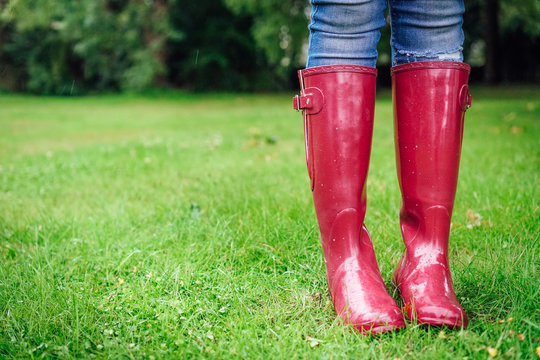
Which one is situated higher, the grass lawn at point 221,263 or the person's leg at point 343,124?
the person's leg at point 343,124

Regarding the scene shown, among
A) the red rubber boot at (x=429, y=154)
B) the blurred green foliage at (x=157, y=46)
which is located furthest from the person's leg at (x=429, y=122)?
the blurred green foliage at (x=157, y=46)

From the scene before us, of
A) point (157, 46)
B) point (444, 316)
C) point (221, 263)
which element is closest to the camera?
point (444, 316)

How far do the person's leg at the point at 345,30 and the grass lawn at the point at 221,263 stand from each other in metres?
0.62

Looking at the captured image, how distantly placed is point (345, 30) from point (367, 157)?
0.33 metres

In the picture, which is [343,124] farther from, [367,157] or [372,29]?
[372,29]

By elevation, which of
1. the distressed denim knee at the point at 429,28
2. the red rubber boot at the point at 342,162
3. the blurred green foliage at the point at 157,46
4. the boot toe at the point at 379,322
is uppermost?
the blurred green foliage at the point at 157,46

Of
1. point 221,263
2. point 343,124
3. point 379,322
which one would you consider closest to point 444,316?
point 379,322

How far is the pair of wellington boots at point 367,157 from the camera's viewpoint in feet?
3.77

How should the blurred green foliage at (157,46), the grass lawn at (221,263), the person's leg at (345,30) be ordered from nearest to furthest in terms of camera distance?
the grass lawn at (221,263) < the person's leg at (345,30) < the blurred green foliage at (157,46)

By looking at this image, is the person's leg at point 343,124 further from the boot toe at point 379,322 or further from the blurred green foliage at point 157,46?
the blurred green foliage at point 157,46

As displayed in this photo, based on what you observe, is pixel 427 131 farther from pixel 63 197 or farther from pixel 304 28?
pixel 304 28

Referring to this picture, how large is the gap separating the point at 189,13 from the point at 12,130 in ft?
34.7

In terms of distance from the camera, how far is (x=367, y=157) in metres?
1.20

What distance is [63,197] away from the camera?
90.5 inches
